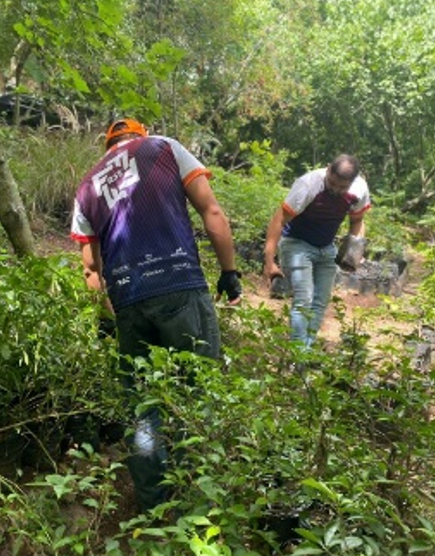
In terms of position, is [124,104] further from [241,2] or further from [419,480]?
[241,2]

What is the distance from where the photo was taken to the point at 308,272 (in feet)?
13.9

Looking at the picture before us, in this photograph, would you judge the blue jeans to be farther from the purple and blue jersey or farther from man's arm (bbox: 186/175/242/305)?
the purple and blue jersey

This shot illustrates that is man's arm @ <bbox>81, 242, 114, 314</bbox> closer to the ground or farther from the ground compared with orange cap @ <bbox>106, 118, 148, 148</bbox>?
closer to the ground

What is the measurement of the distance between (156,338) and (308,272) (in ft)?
5.87

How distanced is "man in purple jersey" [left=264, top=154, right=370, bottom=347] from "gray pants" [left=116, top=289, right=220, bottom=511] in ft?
4.68

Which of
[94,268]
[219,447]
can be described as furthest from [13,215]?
[219,447]

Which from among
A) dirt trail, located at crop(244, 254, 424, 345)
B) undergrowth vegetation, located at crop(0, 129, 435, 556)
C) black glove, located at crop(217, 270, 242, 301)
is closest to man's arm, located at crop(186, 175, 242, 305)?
black glove, located at crop(217, 270, 242, 301)

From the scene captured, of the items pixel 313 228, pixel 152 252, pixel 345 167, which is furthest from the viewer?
pixel 313 228

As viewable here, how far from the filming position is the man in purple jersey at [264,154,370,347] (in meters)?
4.07

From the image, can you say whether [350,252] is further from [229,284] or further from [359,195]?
[229,284]

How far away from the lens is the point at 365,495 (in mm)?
1591

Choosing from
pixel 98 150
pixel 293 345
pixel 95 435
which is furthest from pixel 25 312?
pixel 98 150

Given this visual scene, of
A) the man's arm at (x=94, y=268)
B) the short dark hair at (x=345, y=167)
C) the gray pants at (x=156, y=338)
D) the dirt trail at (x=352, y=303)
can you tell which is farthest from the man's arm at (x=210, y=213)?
the dirt trail at (x=352, y=303)

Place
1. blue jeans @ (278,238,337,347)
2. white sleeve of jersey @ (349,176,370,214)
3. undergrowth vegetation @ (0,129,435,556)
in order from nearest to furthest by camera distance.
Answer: undergrowth vegetation @ (0,129,435,556)
blue jeans @ (278,238,337,347)
white sleeve of jersey @ (349,176,370,214)
